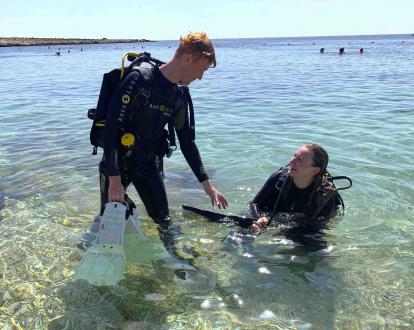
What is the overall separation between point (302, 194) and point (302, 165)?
504 mm

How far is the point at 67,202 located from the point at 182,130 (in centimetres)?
299

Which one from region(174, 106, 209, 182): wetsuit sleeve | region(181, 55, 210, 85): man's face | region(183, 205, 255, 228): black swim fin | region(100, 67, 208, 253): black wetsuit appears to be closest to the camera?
region(181, 55, 210, 85): man's face

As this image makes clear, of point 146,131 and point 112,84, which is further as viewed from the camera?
point 146,131

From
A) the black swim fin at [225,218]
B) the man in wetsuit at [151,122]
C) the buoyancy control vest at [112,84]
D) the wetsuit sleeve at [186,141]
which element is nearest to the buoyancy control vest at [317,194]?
the black swim fin at [225,218]

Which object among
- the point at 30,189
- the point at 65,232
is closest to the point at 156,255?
the point at 65,232

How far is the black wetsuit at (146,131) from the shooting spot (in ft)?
12.0

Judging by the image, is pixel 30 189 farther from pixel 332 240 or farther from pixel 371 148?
pixel 371 148

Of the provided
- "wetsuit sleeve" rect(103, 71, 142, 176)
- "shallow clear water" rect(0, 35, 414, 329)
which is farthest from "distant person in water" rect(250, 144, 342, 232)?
"wetsuit sleeve" rect(103, 71, 142, 176)

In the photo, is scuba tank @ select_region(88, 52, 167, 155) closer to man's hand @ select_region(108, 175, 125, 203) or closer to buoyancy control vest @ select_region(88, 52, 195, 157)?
buoyancy control vest @ select_region(88, 52, 195, 157)

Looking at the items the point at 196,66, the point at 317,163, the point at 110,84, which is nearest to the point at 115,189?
the point at 110,84

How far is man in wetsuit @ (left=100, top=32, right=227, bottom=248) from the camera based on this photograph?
11.8 ft

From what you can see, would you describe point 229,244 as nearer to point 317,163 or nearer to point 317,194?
point 317,194

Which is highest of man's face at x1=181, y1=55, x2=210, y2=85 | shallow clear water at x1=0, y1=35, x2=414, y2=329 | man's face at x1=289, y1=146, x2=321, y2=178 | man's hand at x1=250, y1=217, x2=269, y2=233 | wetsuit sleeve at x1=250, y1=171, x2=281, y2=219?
man's face at x1=181, y1=55, x2=210, y2=85

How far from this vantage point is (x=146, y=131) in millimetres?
4016
